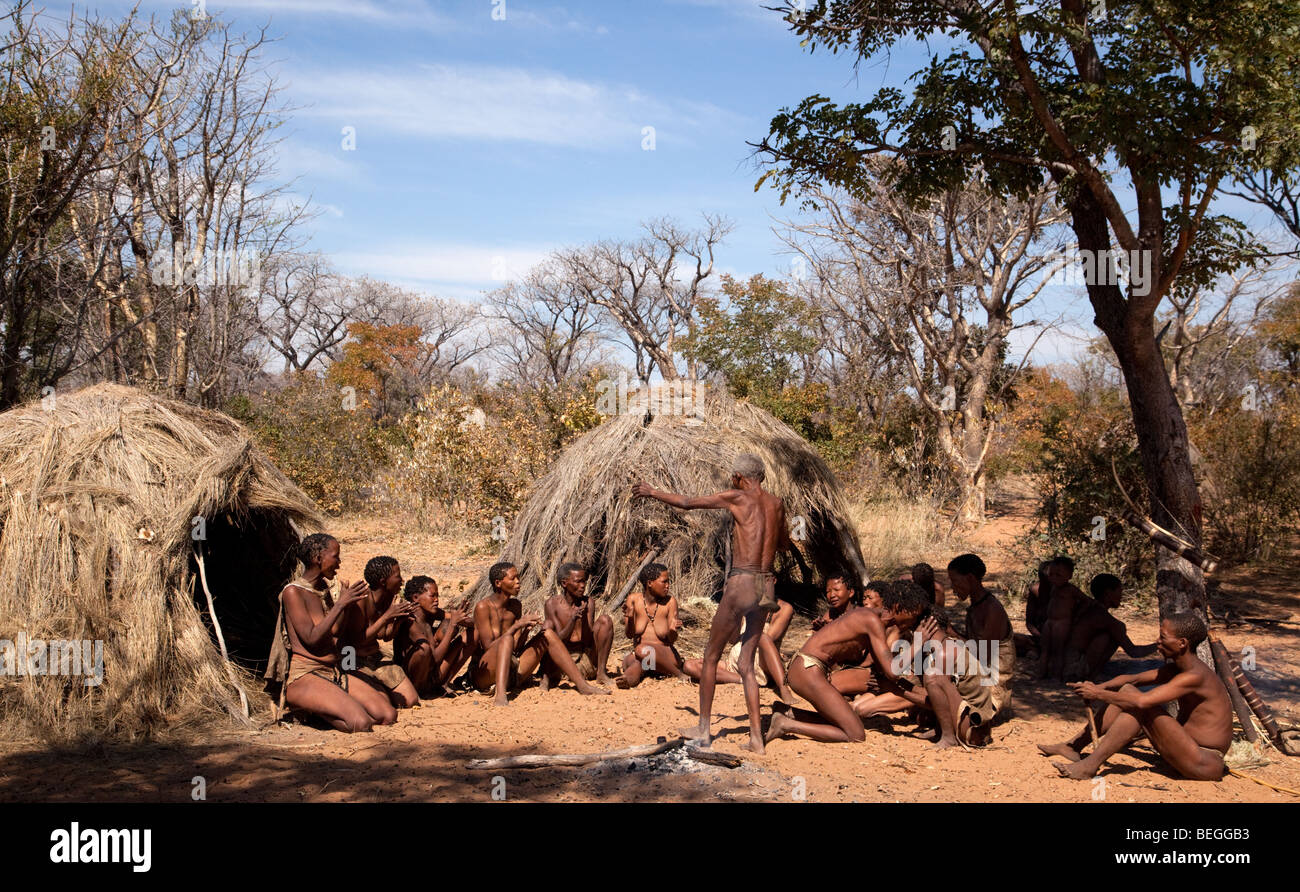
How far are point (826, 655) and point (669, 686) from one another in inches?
68.7

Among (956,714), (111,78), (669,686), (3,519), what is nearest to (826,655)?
(956,714)

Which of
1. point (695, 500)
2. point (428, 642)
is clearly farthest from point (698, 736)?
point (428, 642)

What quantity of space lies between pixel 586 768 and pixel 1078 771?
8.51ft

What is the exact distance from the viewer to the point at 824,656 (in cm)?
574

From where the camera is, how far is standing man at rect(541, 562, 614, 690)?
22.7 feet

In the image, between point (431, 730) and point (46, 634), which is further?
point (431, 730)

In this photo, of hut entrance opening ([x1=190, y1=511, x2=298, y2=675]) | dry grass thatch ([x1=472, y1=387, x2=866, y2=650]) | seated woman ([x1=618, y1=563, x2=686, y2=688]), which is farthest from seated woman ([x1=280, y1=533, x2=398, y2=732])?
dry grass thatch ([x1=472, y1=387, x2=866, y2=650])

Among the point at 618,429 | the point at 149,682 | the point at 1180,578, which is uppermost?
the point at 618,429

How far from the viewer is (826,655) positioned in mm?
5750

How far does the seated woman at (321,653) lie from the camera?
18.5 feet

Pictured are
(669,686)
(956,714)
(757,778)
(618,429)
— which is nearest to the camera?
(757,778)

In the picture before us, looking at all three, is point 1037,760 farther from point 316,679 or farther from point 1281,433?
point 1281,433

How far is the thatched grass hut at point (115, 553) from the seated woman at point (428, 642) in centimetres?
98
